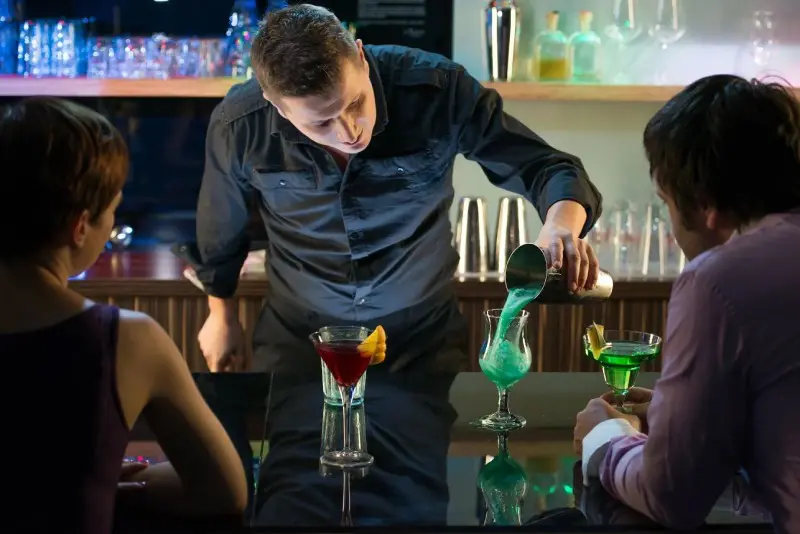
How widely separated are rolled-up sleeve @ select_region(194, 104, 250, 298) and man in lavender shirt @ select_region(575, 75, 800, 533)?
50.0 inches

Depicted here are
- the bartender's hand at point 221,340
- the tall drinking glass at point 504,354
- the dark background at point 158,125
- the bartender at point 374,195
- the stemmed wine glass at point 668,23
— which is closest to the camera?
the tall drinking glass at point 504,354

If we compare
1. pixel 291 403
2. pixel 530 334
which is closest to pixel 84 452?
pixel 291 403

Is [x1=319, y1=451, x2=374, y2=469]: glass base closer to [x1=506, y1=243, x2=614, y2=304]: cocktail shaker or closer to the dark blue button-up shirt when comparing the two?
[x1=506, y1=243, x2=614, y2=304]: cocktail shaker

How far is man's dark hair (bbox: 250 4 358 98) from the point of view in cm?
187

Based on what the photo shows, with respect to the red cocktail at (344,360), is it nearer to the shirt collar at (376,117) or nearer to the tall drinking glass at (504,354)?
the tall drinking glass at (504,354)

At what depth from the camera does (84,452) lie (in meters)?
1.10

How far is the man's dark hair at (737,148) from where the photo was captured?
1229 millimetres

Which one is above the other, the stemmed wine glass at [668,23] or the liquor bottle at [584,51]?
the stemmed wine glass at [668,23]

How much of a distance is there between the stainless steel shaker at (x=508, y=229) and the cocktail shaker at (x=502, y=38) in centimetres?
43

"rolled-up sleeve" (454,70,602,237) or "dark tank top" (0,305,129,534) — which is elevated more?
"rolled-up sleeve" (454,70,602,237)

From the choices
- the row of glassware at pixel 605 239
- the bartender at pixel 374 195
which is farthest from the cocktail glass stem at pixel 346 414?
the row of glassware at pixel 605 239

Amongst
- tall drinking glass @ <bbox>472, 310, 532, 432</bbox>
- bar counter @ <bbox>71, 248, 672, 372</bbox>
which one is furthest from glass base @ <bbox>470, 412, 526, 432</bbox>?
bar counter @ <bbox>71, 248, 672, 372</bbox>

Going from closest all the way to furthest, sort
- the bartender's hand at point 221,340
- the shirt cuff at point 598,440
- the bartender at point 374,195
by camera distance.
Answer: the shirt cuff at point 598,440 < the bartender at point 374,195 < the bartender's hand at point 221,340

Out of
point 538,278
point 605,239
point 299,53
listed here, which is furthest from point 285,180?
point 605,239
